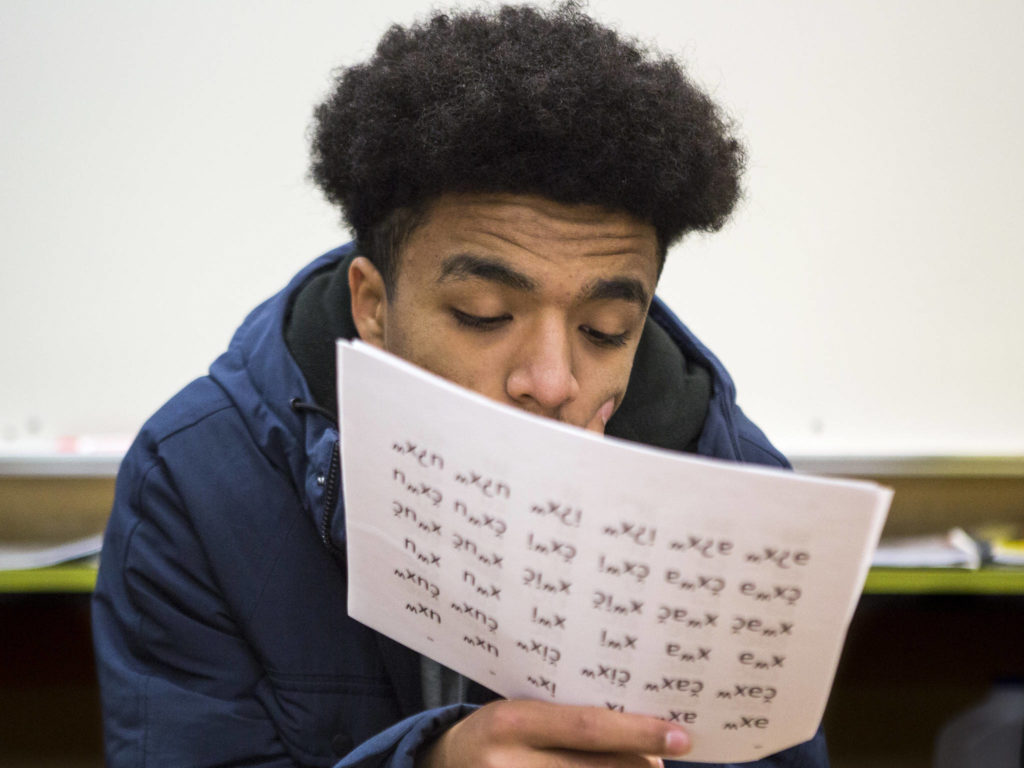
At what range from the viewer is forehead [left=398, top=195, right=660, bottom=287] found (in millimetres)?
773

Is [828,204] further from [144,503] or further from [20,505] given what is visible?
[20,505]

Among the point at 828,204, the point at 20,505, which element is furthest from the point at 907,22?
the point at 20,505

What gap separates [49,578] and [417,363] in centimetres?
108

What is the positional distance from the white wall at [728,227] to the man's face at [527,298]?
0.90 m

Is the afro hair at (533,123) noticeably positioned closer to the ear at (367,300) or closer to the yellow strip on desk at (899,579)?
the ear at (367,300)

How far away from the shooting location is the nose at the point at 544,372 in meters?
0.75

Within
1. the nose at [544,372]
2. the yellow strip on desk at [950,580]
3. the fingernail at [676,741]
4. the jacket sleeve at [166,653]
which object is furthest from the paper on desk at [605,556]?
the yellow strip on desk at [950,580]

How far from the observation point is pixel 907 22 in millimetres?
1652

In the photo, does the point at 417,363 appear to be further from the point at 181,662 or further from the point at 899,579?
the point at 899,579

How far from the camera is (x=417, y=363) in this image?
0.82 metres

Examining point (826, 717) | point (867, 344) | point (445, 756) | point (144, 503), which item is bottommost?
point (826, 717)

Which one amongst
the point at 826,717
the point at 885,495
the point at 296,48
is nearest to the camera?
the point at 885,495

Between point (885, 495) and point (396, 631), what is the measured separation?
354 mm

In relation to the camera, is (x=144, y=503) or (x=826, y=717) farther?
(x=826, y=717)
